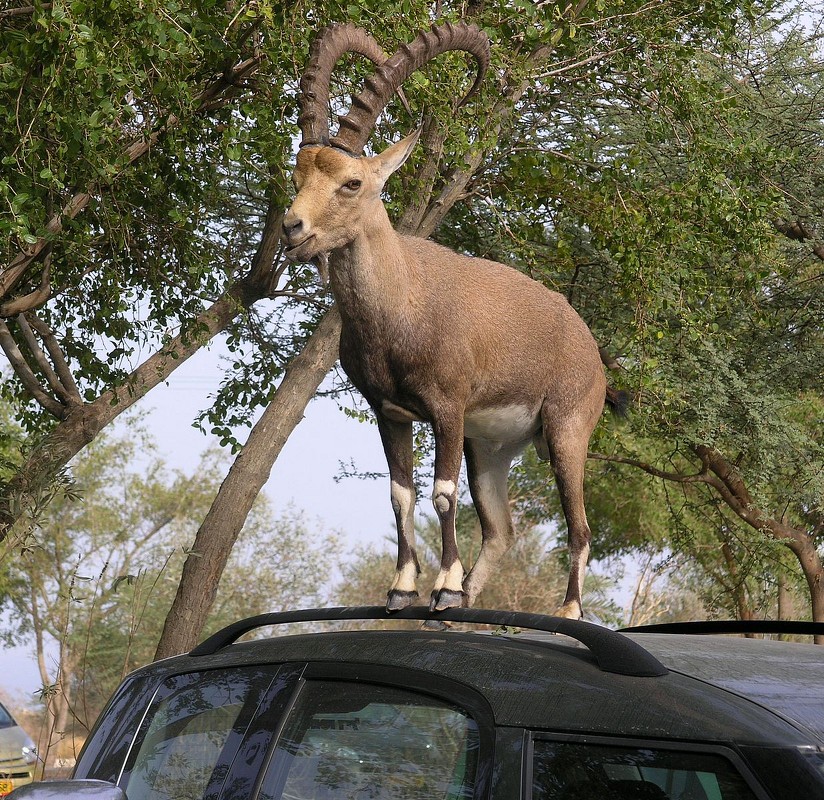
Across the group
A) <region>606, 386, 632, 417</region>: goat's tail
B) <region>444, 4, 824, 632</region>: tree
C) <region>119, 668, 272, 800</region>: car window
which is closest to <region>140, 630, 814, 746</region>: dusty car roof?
<region>119, 668, 272, 800</region>: car window

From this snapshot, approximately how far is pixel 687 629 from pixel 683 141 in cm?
1242

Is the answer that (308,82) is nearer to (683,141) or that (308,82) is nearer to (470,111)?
(470,111)

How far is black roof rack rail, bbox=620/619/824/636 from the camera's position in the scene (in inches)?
119

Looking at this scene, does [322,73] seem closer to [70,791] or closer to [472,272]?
[472,272]

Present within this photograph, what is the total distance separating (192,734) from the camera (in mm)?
3180

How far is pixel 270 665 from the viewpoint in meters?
3.04

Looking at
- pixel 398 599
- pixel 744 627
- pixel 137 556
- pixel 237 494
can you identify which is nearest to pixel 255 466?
pixel 237 494

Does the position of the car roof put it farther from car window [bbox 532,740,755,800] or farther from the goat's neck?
the goat's neck

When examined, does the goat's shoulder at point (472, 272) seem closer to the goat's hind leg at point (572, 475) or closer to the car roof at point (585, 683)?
the goat's hind leg at point (572, 475)

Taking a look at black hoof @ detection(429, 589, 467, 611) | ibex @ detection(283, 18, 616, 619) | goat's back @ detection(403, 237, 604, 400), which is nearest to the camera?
black hoof @ detection(429, 589, 467, 611)

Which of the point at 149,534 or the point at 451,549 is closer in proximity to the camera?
the point at 451,549

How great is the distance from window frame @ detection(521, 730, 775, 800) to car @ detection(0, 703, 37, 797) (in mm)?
12408

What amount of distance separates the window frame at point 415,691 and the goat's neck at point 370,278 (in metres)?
1.67

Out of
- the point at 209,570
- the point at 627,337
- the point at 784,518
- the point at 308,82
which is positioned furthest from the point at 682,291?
the point at 308,82
